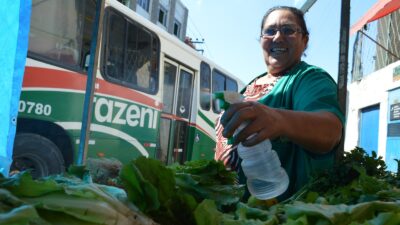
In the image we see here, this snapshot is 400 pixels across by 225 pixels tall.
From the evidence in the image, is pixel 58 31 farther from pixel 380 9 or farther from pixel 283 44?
pixel 380 9

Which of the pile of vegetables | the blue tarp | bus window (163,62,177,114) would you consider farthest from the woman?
bus window (163,62,177,114)

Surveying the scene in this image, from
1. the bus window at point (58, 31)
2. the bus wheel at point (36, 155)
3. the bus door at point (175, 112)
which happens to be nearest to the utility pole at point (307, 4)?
the bus window at point (58, 31)

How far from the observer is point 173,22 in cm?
3038

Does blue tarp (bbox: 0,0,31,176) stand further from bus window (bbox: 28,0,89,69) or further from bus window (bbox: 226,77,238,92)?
bus window (bbox: 226,77,238,92)

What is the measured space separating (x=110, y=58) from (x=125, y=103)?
2.62ft

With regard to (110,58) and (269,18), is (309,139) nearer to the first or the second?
(269,18)

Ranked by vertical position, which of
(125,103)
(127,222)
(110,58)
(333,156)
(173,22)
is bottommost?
(127,222)

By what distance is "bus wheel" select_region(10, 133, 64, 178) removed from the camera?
5.42 meters

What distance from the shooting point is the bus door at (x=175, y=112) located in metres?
8.53

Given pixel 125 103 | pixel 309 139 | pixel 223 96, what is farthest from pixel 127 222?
pixel 125 103

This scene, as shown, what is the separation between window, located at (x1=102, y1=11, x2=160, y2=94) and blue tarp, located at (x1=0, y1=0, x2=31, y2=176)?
120 inches

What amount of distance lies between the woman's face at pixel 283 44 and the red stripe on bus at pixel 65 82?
3.92 meters

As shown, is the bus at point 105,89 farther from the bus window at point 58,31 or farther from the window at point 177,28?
the window at point 177,28

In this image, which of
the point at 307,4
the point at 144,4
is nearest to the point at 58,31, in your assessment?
the point at 307,4
